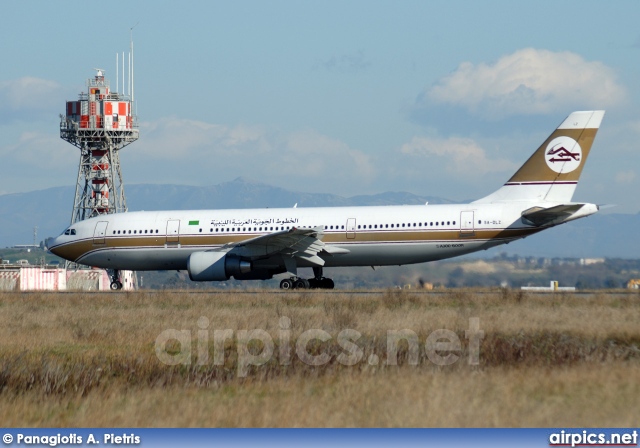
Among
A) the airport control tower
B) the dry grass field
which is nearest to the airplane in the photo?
the dry grass field

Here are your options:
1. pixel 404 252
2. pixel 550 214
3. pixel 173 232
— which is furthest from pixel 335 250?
pixel 550 214

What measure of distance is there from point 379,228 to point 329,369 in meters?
21.7

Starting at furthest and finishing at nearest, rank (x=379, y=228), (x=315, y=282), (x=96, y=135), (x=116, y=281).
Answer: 1. (x=96, y=135)
2. (x=116, y=281)
3. (x=315, y=282)
4. (x=379, y=228)

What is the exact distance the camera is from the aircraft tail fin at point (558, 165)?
120 ft

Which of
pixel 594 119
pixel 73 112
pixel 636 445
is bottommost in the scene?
pixel 636 445

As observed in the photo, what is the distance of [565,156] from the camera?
36.7 meters

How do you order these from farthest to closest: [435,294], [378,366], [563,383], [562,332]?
[435,294]
[562,332]
[378,366]
[563,383]

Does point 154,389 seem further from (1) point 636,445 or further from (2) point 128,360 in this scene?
(1) point 636,445

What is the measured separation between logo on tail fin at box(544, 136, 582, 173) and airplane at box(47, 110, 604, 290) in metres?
0.04

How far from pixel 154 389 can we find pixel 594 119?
2697 centimetres

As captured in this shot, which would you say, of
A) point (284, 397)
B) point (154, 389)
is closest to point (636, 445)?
point (284, 397)

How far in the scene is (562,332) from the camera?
61.5ft

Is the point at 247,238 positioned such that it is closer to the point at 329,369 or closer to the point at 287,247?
the point at 287,247

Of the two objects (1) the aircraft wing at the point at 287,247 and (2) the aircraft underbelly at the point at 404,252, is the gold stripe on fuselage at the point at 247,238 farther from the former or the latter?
(1) the aircraft wing at the point at 287,247
